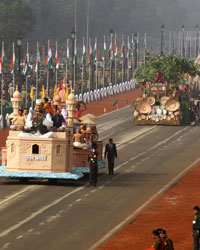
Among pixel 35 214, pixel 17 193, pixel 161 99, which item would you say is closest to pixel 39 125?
pixel 17 193

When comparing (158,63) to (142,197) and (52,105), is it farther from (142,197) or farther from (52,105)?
(142,197)

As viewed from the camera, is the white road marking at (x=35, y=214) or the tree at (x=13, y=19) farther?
the tree at (x=13, y=19)

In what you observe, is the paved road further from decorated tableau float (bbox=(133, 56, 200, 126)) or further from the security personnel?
decorated tableau float (bbox=(133, 56, 200, 126))

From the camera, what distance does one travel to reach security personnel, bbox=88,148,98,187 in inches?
1759

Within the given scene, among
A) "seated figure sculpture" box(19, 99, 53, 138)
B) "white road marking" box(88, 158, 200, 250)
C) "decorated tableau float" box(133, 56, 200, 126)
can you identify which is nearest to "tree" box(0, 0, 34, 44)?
"decorated tableau float" box(133, 56, 200, 126)

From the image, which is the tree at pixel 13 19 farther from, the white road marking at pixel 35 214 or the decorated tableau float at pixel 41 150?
the white road marking at pixel 35 214

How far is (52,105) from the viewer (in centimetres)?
4841

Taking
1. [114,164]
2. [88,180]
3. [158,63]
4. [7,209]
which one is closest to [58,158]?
[88,180]

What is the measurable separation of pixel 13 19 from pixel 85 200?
115 metres

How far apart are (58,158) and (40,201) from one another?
390cm

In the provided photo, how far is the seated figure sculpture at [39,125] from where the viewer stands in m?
44.8

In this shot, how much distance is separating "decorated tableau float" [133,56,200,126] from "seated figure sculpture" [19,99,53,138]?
2586 centimetres

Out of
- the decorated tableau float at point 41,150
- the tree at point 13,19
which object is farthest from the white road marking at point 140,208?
the tree at point 13,19

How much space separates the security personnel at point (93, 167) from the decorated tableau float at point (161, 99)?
83.3 feet
